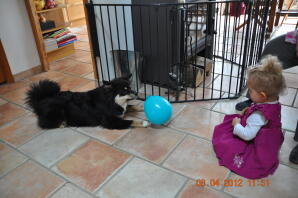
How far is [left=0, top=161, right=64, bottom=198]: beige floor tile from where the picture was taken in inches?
60.9

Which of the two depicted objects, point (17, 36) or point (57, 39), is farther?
point (57, 39)

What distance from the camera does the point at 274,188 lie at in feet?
4.89

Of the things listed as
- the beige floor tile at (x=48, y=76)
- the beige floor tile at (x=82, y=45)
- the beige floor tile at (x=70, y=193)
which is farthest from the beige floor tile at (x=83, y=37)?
the beige floor tile at (x=70, y=193)

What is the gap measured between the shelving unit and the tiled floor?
113cm

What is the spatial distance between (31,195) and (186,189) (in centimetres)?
91

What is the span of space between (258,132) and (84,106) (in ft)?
4.22

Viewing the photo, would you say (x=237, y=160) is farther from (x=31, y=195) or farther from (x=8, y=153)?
(x=8, y=153)

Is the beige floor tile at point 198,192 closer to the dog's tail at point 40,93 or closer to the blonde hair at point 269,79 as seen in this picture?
the blonde hair at point 269,79

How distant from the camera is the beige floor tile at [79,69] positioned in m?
3.32

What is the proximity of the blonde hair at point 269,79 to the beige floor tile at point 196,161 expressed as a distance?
0.56m

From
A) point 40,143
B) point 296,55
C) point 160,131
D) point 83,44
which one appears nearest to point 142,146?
point 160,131

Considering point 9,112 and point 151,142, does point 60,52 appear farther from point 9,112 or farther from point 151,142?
point 151,142

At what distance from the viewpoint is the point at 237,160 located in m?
1.62

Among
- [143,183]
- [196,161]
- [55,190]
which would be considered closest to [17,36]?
[55,190]
